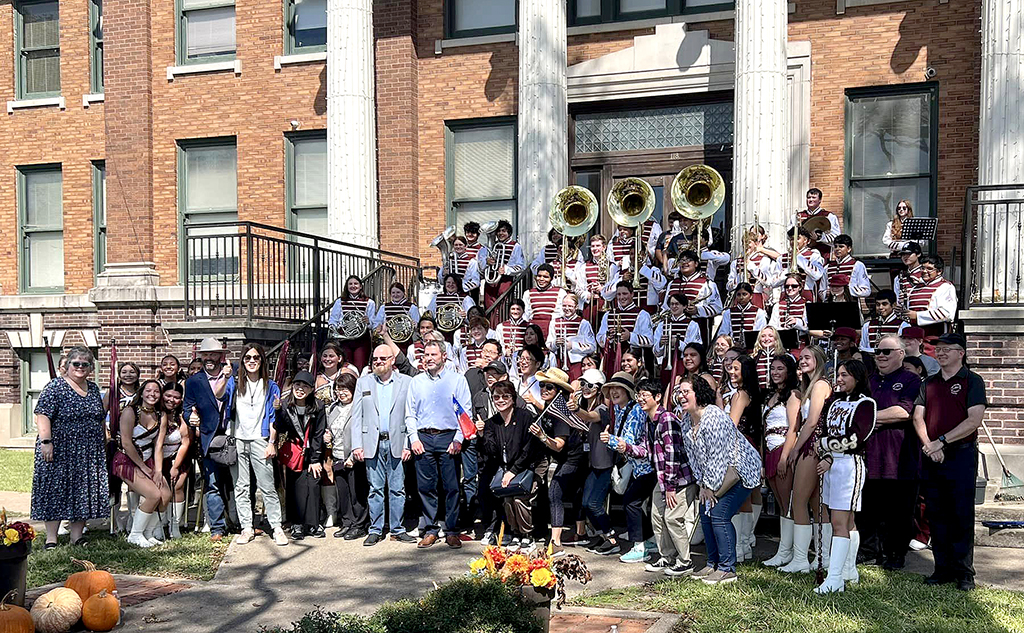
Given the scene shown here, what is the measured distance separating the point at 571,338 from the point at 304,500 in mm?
3650

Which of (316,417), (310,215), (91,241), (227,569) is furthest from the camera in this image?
(91,241)

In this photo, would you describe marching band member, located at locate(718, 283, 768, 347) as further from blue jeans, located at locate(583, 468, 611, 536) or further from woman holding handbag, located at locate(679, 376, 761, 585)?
woman holding handbag, located at locate(679, 376, 761, 585)

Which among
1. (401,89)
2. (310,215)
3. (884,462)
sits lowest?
(884,462)

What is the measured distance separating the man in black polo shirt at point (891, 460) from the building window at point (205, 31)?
50.7ft

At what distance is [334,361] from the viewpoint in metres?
11.8

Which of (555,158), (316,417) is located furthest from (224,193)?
(316,417)

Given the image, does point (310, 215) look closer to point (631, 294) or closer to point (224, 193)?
point (224, 193)

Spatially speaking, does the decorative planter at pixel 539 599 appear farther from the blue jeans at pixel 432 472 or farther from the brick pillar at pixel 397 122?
the brick pillar at pixel 397 122

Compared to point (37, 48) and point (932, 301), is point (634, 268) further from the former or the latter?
point (37, 48)

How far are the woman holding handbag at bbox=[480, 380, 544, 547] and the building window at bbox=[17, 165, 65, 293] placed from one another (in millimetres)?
14801

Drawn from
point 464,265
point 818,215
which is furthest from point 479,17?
point 818,215

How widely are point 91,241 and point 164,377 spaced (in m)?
10.6

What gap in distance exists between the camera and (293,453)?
36.6ft

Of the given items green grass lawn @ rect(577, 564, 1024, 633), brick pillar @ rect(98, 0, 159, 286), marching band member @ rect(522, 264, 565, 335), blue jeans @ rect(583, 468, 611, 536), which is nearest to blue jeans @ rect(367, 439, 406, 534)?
blue jeans @ rect(583, 468, 611, 536)
